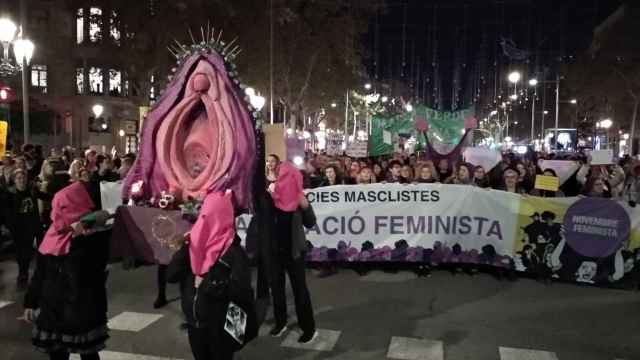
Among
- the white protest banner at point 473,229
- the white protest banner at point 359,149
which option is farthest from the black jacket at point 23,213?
the white protest banner at point 359,149

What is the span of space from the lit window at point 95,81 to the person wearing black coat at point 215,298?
44.0 meters

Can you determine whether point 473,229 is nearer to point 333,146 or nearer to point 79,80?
point 333,146

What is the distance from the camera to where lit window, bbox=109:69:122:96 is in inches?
1810

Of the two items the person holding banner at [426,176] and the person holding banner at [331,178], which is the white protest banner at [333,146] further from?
the person holding banner at [426,176]

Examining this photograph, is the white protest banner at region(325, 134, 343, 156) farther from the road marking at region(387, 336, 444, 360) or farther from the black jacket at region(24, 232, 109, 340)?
the black jacket at region(24, 232, 109, 340)

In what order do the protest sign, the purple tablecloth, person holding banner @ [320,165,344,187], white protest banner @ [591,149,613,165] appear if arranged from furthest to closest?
white protest banner @ [591,149,613,165] < person holding banner @ [320,165,344,187] < the protest sign < the purple tablecloth

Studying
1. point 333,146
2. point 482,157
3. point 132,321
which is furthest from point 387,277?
point 333,146

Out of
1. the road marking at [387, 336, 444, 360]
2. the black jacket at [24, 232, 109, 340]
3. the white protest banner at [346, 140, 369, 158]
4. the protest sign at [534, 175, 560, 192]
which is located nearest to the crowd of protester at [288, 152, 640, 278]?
the protest sign at [534, 175, 560, 192]

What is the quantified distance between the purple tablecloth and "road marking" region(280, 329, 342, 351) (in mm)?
2273

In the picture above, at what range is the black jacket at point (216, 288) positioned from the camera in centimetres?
410

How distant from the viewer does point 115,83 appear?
46.4m

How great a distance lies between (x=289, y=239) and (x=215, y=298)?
237 centimetres

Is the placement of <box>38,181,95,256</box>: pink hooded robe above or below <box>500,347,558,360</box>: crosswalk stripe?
above

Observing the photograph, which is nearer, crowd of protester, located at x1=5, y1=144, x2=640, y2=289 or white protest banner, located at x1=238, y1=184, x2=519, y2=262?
crowd of protester, located at x1=5, y1=144, x2=640, y2=289
